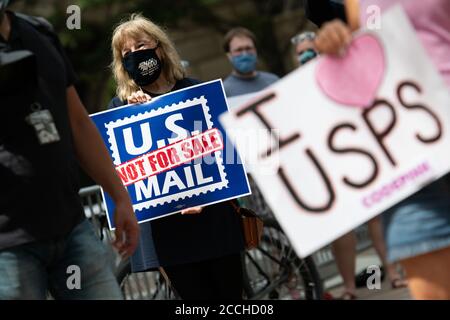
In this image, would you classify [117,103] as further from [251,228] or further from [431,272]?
[431,272]

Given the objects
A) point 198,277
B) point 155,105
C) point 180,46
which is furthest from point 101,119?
point 180,46

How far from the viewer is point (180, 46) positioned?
21.7 meters

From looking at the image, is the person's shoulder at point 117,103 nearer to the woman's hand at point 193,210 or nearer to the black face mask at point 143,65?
the black face mask at point 143,65

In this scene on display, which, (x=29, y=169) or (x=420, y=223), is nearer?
(x=29, y=169)

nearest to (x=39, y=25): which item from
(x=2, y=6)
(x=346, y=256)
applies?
(x=2, y=6)

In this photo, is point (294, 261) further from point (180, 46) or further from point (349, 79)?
point (180, 46)

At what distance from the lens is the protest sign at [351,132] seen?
3736 millimetres

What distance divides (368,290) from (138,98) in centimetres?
375

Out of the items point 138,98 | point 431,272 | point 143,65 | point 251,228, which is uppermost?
point 143,65

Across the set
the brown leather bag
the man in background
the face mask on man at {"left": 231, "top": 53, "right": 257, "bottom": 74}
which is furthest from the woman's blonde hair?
the face mask on man at {"left": 231, "top": 53, "right": 257, "bottom": 74}

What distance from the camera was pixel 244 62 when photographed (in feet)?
30.9

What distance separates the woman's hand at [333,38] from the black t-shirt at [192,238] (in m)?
2.25

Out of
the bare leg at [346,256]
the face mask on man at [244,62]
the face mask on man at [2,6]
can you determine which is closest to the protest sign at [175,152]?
the face mask on man at [2,6]

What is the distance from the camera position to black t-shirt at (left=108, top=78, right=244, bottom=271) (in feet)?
19.2
